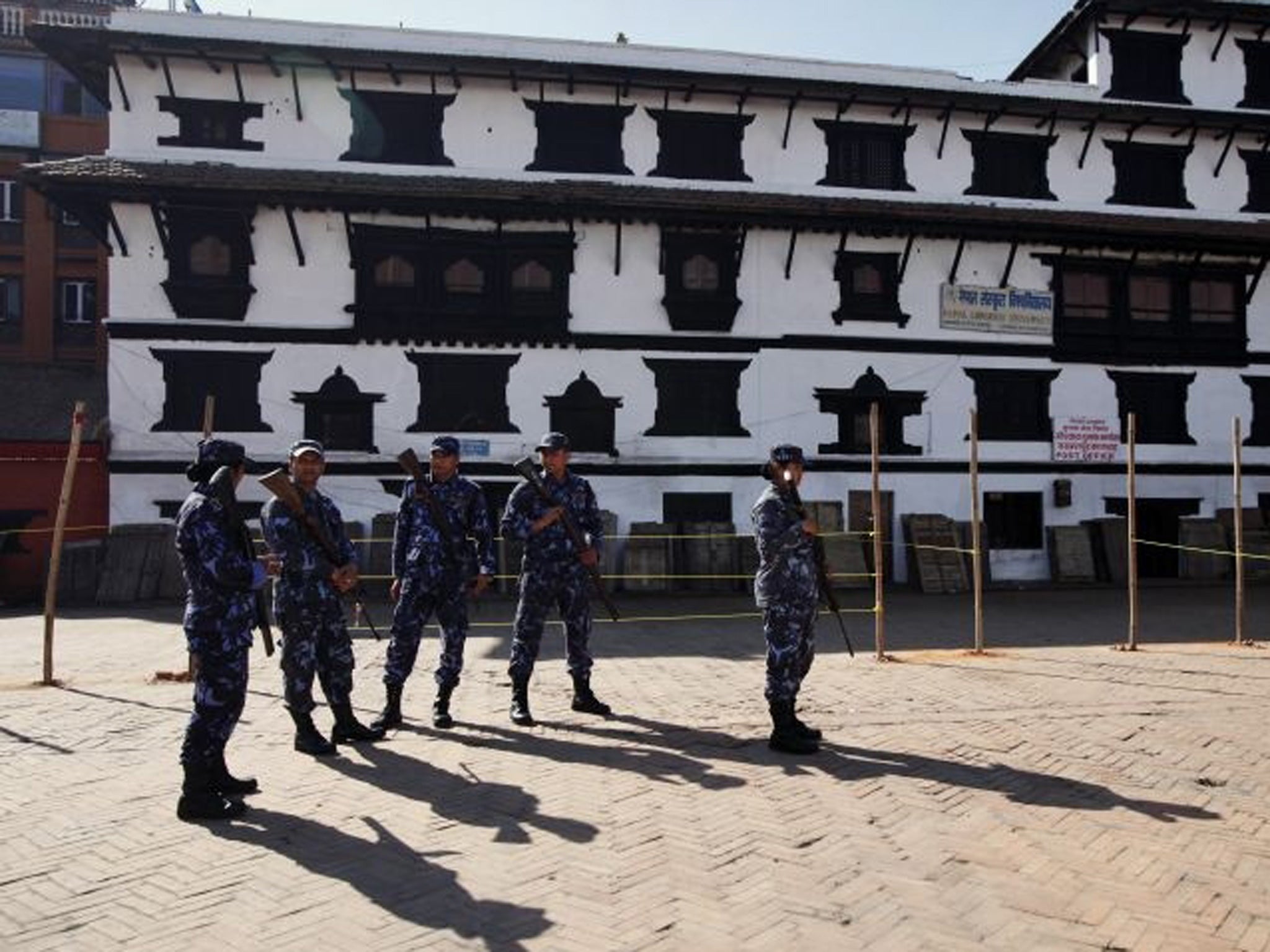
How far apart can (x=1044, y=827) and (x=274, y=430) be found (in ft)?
52.6

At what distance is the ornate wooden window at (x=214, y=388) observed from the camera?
16.6 metres

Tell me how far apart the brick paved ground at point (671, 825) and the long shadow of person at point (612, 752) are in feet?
0.12

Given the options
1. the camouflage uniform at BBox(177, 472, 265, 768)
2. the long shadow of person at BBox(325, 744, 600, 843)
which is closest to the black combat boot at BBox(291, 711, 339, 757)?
the long shadow of person at BBox(325, 744, 600, 843)

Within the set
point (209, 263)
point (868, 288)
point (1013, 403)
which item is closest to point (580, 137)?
point (868, 288)

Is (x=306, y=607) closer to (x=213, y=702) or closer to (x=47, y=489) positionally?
(x=213, y=702)

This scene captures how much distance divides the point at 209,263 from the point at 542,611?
14.1m

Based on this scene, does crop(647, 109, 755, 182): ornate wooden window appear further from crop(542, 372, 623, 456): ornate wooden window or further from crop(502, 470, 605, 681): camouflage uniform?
crop(502, 470, 605, 681): camouflage uniform

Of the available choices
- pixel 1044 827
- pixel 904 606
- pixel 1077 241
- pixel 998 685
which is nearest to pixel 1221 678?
pixel 998 685

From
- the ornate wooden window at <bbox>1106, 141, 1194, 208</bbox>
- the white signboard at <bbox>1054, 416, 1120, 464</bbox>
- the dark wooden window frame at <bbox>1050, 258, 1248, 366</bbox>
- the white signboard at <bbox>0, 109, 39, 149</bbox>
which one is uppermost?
the white signboard at <bbox>0, 109, 39, 149</bbox>

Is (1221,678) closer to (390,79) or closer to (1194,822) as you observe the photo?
(1194,822)

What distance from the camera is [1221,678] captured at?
8.40m

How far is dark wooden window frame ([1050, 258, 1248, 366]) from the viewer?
A: 19125 millimetres

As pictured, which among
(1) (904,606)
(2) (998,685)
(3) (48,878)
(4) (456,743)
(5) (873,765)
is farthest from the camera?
(1) (904,606)

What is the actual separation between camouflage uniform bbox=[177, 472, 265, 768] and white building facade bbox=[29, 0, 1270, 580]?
1248 cm
